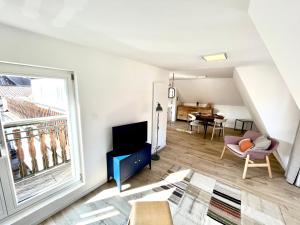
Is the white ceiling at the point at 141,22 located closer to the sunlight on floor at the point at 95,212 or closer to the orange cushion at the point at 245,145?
the orange cushion at the point at 245,145

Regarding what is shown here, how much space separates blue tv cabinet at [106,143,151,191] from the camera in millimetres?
2336

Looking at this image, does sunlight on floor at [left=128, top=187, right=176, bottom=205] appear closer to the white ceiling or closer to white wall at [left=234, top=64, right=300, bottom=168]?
the white ceiling

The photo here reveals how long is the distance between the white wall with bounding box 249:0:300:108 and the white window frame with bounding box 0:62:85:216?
2039 mm

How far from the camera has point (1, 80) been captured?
1.51 meters

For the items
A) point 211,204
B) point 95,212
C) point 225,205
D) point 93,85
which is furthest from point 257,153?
point 93,85

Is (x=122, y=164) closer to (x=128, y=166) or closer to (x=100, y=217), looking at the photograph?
(x=128, y=166)

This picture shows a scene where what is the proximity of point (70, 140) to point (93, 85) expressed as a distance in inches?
34.6

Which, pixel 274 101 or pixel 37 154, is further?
pixel 274 101

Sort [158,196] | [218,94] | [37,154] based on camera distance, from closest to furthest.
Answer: [158,196], [37,154], [218,94]

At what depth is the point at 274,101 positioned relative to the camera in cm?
306

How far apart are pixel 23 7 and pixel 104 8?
1.94ft

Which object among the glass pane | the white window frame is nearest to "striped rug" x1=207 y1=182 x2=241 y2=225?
the white window frame

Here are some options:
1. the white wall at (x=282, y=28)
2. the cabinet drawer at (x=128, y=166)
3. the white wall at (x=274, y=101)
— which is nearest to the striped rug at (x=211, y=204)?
the cabinet drawer at (x=128, y=166)

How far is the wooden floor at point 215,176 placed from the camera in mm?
2041
